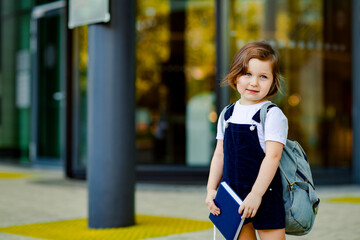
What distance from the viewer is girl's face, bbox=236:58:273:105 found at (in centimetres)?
271

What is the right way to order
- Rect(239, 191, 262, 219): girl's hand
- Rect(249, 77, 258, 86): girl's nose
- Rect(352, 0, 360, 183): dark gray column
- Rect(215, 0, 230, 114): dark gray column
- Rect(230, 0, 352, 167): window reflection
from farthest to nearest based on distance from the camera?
Rect(230, 0, 352, 167): window reflection, Rect(352, 0, 360, 183): dark gray column, Rect(215, 0, 230, 114): dark gray column, Rect(249, 77, 258, 86): girl's nose, Rect(239, 191, 262, 219): girl's hand

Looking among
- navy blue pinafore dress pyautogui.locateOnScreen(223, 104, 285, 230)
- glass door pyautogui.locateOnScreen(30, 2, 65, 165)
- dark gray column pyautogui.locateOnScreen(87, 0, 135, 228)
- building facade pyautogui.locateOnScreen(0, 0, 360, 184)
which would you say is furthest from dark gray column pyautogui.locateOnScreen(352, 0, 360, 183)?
glass door pyautogui.locateOnScreen(30, 2, 65, 165)

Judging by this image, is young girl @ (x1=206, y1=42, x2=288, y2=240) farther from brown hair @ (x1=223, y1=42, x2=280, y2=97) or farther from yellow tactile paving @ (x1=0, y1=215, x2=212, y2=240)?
yellow tactile paving @ (x1=0, y1=215, x2=212, y2=240)

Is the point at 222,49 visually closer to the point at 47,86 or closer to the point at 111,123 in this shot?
the point at 111,123

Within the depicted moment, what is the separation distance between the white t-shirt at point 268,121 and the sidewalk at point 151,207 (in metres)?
2.12

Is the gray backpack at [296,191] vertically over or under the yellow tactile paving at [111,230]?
over

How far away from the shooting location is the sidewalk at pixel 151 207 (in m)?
4.98

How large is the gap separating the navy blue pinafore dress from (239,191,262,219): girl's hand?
89 mm

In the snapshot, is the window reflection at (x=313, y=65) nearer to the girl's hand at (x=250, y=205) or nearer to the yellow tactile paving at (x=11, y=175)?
the yellow tactile paving at (x=11, y=175)

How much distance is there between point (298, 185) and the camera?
2.71m

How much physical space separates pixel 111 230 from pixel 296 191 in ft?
8.71

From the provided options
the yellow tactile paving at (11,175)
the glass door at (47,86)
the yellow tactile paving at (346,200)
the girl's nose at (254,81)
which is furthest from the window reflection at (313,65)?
the girl's nose at (254,81)

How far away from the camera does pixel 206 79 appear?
11.0 m

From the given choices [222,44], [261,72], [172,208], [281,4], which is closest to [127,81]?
[172,208]
